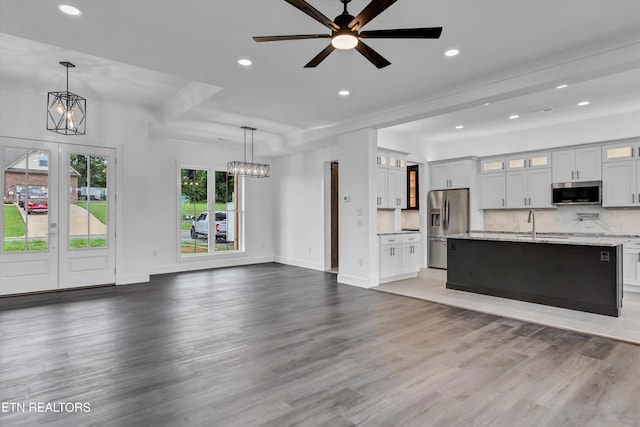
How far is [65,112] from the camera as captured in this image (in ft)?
16.0

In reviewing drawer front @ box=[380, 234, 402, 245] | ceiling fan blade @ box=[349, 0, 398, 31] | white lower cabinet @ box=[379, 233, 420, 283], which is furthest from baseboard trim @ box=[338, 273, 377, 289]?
ceiling fan blade @ box=[349, 0, 398, 31]

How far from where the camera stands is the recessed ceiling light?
9.37 ft

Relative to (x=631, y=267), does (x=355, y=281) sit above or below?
below

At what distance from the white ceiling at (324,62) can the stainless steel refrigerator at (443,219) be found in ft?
6.57

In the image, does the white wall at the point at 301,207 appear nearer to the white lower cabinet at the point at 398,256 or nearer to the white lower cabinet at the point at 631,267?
the white lower cabinet at the point at 398,256

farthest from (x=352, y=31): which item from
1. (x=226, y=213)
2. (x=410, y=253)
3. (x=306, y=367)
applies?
(x=226, y=213)

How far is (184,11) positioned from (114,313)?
12.3 feet

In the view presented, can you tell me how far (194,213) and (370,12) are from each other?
6.86 meters

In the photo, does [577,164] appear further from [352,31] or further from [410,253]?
[352,31]

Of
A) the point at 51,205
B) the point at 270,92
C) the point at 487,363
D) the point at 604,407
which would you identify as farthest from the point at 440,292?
the point at 51,205

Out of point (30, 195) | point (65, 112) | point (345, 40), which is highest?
point (65, 112)

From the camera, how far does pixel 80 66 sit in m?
4.59

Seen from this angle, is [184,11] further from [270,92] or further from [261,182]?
[261,182]

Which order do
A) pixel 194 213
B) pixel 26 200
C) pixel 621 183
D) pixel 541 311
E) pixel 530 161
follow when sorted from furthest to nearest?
1. pixel 194 213
2. pixel 530 161
3. pixel 621 183
4. pixel 26 200
5. pixel 541 311
